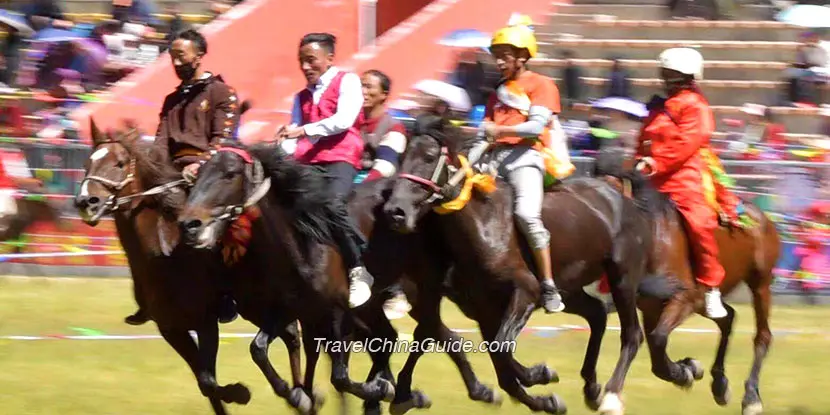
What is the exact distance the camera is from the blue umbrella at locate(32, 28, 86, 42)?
18031 millimetres

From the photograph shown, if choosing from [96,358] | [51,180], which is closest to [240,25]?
[51,180]

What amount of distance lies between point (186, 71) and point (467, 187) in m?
1.95

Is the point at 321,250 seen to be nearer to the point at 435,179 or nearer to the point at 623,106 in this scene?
the point at 435,179

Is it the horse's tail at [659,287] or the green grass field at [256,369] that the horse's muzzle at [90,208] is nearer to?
the green grass field at [256,369]

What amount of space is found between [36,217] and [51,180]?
0.42 metres

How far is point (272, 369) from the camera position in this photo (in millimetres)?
8469

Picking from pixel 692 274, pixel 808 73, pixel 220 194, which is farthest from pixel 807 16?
pixel 220 194

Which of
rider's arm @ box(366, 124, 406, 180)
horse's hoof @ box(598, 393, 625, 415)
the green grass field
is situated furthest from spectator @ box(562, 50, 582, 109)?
horse's hoof @ box(598, 393, 625, 415)

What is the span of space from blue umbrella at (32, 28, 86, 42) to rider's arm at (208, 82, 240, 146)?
968cm

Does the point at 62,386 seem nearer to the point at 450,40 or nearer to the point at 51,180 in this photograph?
the point at 51,180

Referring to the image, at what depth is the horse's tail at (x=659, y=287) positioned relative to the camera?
9633 mm

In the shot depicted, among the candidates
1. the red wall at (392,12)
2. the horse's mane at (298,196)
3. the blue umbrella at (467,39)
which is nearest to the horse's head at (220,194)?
the horse's mane at (298,196)

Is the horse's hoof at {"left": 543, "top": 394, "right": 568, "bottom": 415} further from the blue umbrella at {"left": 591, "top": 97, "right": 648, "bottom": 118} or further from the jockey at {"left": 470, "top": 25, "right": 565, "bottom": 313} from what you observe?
the blue umbrella at {"left": 591, "top": 97, "right": 648, "bottom": 118}

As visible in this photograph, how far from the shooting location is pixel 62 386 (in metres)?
9.82
